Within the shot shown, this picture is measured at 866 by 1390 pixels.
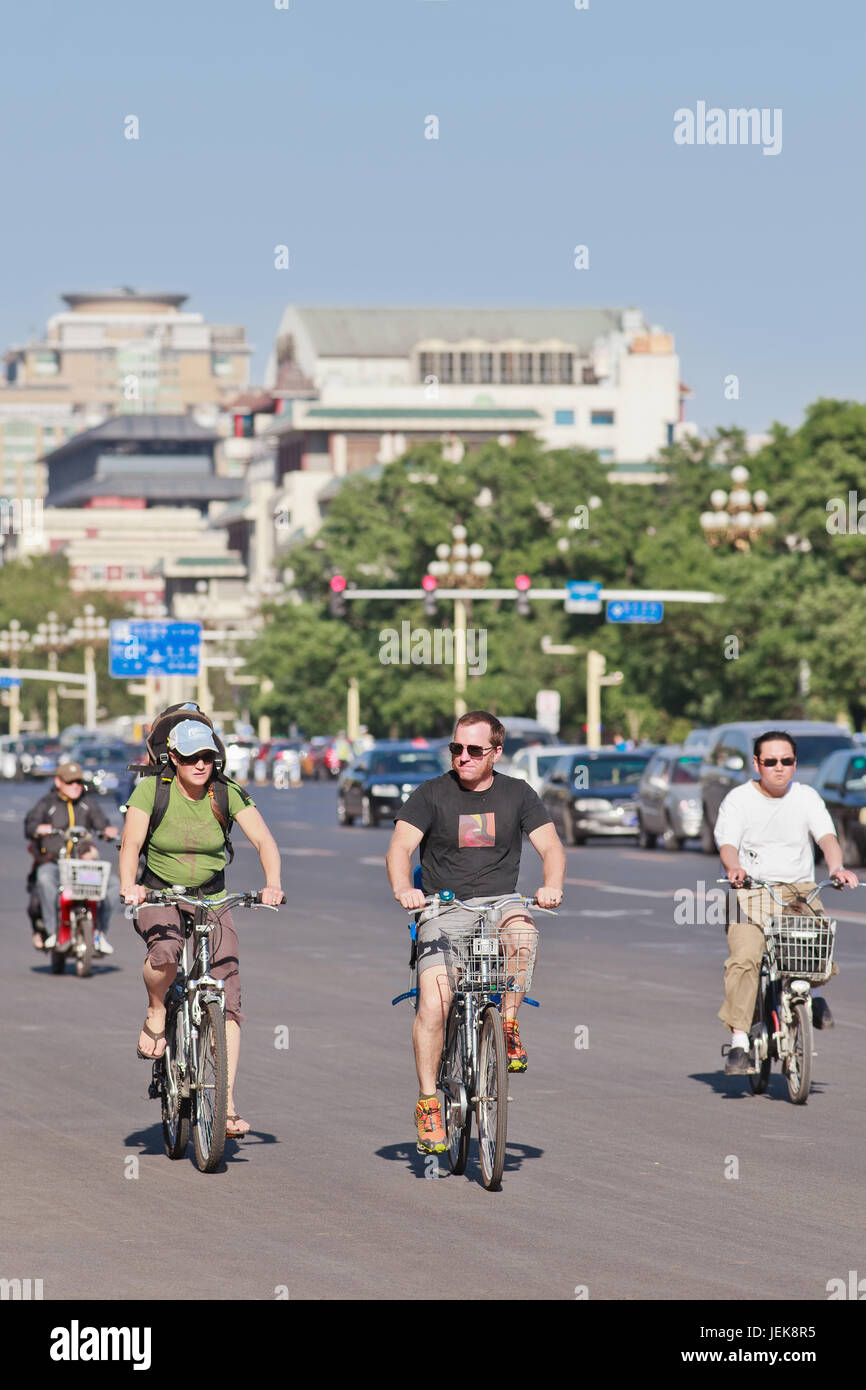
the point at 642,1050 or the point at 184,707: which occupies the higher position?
the point at 184,707

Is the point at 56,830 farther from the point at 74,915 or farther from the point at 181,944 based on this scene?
the point at 181,944

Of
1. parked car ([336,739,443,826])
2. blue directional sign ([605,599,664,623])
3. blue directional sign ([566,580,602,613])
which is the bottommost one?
parked car ([336,739,443,826])

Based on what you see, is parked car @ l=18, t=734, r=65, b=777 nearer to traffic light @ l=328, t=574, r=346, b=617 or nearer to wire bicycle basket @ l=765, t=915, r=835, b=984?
traffic light @ l=328, t=574, r=346, b=617

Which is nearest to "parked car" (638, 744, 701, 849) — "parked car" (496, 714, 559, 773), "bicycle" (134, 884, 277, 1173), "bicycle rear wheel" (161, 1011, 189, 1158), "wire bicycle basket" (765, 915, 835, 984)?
"parked car" (496, 714, 559, 773)

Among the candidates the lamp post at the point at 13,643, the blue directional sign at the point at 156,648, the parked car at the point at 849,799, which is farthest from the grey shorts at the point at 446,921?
the lamp post at the point at 13,643

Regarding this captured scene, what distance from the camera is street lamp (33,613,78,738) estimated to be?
17223 centimetres

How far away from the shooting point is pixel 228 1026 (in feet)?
36.6

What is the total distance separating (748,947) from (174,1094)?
3.18 m

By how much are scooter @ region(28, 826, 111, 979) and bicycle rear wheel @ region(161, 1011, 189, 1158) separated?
880 cm

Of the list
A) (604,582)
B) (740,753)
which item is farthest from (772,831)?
(604,582)

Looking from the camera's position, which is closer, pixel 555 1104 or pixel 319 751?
pixel 555 1104

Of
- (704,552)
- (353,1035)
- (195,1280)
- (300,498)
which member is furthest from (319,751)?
(195,1280)
